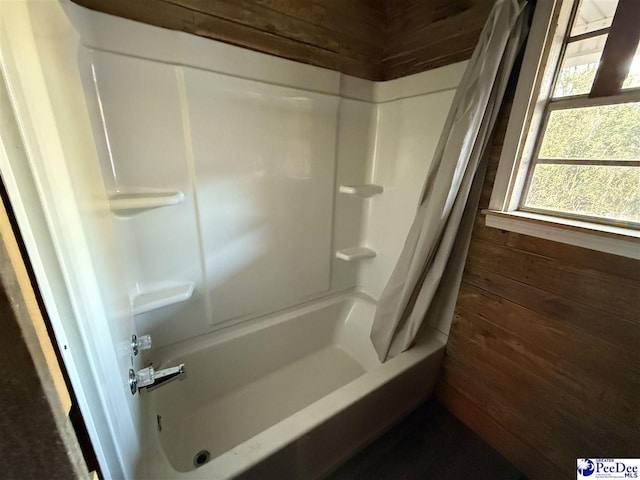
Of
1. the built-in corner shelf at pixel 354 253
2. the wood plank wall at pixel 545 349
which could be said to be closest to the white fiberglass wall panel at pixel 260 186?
the built-in corner shelf at pixel 354 253

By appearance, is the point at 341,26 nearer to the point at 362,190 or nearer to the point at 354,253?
the point at 362,190

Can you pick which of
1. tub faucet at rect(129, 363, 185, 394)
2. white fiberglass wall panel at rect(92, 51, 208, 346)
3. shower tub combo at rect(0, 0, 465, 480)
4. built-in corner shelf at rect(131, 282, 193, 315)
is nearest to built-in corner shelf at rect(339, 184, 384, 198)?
shower tub combo at rect(0, 0, 465, 480)

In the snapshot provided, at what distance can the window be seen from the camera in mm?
870

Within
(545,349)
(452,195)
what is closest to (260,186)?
(452,195)

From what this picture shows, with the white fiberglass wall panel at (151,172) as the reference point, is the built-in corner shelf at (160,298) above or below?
below

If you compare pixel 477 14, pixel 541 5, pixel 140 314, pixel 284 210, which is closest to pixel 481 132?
pixel 541 5

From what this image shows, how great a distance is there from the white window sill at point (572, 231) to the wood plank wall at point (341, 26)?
832 millimetres

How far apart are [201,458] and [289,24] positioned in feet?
6.94

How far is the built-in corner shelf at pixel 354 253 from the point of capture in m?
1.79

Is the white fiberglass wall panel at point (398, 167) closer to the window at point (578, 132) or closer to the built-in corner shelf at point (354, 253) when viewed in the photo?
the built-in corner shelf at point (354, 253)

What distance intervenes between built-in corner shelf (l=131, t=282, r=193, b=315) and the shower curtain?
997 millimetres

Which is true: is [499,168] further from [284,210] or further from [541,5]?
[284,210]

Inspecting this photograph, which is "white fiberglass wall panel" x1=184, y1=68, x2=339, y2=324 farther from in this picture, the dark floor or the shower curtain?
the dark floor

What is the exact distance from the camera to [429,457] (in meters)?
1.26
